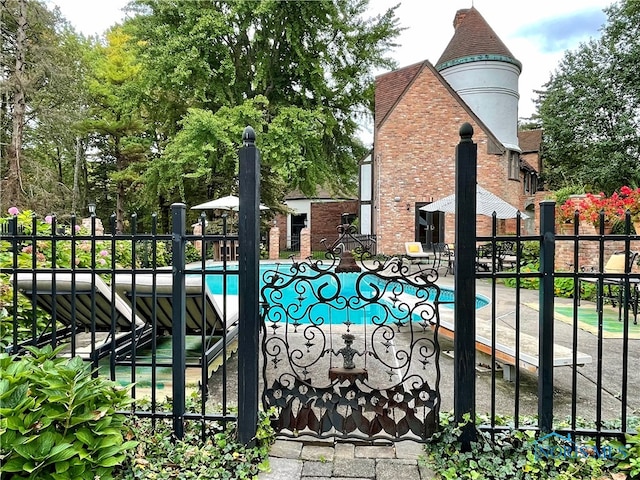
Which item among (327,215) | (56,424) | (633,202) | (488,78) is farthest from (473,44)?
(56,424)

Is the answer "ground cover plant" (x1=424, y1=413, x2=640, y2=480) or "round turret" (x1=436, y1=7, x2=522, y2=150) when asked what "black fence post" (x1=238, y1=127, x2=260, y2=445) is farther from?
"round turret" (x1=436, y1=7, x2=522, y2=150)

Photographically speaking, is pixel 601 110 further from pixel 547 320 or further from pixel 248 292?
pixel 248 292

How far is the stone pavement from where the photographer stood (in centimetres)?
223

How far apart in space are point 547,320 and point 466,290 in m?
0.46

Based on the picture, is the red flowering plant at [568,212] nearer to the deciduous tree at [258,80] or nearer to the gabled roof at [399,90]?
the gabled roof at [399,90]

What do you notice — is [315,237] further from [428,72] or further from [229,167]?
[428,72]

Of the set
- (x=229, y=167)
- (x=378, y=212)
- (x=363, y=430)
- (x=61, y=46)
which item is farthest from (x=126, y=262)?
(x=61, y=46)

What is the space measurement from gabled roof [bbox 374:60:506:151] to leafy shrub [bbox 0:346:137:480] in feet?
53.3

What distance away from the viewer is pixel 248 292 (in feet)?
8.04

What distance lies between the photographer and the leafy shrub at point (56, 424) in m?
1.78

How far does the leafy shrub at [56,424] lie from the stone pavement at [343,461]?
2.62 feet

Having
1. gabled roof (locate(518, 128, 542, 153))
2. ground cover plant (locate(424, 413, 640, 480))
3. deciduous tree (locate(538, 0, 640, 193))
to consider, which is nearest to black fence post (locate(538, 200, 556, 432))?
ground cover plant (locate(424, 413, 640, 480))

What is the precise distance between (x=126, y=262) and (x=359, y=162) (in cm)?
1290

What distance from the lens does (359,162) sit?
19375mm
